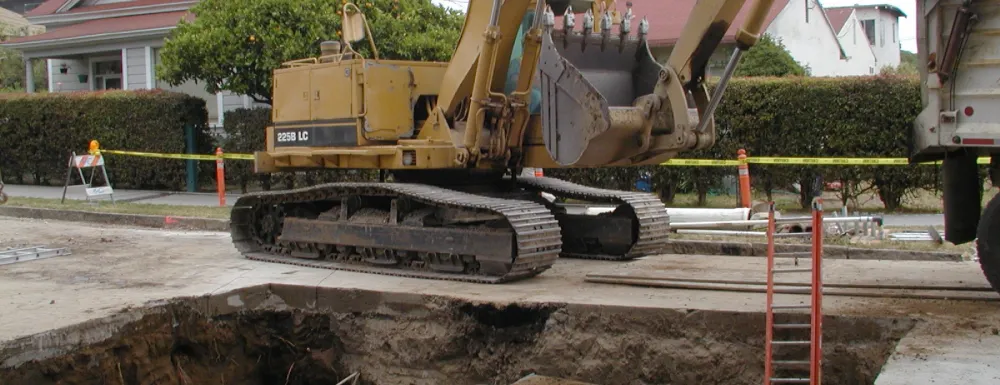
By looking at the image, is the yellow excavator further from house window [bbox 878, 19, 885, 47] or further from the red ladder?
house window [bbox 878, 19, 885, 47]

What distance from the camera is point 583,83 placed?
7.92 meters

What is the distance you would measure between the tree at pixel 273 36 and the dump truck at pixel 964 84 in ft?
36.5

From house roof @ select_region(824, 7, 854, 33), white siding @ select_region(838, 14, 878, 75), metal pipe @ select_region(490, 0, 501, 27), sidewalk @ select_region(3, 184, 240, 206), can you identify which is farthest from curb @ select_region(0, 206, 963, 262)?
house roof @ select_region(824, 7, 854, 33)

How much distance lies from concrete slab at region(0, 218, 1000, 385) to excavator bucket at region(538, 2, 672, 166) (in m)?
1.18

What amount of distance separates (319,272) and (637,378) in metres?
3.58

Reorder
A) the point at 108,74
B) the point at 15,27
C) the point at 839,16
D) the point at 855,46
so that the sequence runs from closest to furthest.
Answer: the point at 108,74, the point at 855,46, the point at 839,16, the point at 15,27

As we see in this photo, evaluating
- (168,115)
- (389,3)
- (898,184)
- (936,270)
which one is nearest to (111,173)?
(168,115)

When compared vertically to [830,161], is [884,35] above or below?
above

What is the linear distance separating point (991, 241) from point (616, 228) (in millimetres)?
3744

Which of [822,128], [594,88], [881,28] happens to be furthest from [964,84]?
[881,28]

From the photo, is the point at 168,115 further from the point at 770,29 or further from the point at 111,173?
the point at 770,29

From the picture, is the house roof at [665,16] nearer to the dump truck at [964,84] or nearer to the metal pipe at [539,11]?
the metal pipe at [539,11]

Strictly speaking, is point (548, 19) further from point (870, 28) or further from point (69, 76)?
point (870, 28)

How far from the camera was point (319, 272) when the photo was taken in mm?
9344
